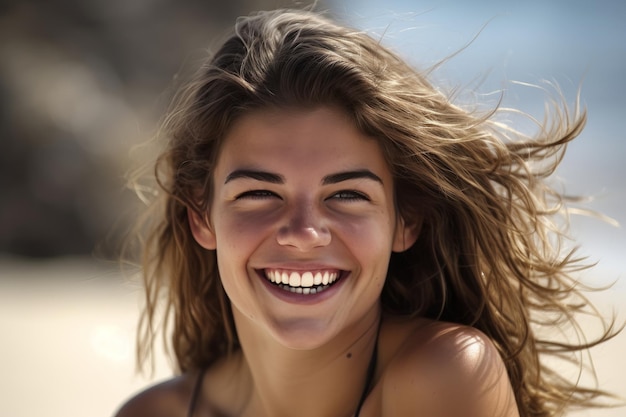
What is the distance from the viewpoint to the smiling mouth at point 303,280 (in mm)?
2279

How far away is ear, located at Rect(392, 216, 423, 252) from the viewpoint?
98.9 inches

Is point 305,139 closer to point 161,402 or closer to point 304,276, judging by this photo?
point 304,276

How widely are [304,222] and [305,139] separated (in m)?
0.23

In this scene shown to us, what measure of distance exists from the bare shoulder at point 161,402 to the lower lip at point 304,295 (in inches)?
31.0

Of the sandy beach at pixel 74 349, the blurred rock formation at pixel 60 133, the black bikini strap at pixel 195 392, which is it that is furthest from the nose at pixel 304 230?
the blurred rock formation at pixel 60 133

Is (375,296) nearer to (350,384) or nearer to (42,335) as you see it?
(350,384)

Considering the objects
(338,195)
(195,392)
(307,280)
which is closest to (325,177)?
(338,195)

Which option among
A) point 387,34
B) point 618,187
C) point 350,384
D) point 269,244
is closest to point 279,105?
point 269,244

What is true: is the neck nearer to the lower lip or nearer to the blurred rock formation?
the lower lip

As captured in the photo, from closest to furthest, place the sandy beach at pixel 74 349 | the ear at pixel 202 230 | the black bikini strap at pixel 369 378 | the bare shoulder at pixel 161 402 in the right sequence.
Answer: the black bikini strap at pixel 369 378, the ear at pixel 202 230, the bare shoulder at pixel 161 402, the sandy beach at pixel 74 349

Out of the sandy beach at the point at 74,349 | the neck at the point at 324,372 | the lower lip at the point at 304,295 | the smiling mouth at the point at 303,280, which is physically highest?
the smiling mouth at the point at 303,280

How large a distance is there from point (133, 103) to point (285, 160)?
22.1 feet

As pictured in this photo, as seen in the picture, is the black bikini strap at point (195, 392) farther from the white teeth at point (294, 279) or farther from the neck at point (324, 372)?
the white teeth at point (294, 279)

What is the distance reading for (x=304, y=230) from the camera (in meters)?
2.20
